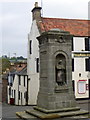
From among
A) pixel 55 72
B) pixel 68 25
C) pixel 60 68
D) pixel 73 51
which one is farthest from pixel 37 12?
pixel 55 72

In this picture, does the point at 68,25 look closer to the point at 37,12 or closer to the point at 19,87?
the point at 37,12

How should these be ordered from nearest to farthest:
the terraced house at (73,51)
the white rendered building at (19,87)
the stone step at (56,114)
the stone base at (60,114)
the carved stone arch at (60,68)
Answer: the stone step at (56,114)
the stone base at (60,114)
the carved stone arch at (60,68)
the terraced house at (73,51)
the white rendered building at (19,87)

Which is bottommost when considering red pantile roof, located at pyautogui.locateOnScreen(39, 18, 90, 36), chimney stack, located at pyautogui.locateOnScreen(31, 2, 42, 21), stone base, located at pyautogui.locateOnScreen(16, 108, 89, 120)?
stone base, located at pyautogui.locateOnScreen(16, 108, 89, 120)

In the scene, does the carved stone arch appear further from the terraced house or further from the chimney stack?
the chimney stack

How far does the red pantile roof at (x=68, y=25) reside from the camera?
2492 cm

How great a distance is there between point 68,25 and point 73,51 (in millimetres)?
3712

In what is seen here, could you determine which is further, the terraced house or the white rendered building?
the white rendered building

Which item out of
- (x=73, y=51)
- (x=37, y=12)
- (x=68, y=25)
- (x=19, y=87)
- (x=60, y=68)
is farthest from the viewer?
(x=19, y=87)

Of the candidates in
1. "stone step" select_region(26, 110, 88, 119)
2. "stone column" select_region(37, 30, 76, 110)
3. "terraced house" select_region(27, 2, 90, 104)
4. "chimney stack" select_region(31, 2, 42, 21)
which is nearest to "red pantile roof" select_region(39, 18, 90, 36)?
"terraced house" select_region(27, 2, 90, 104)

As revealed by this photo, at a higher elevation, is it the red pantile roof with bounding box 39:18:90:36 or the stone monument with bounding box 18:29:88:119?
the red pantile roof with bounding box 39:18:90:36

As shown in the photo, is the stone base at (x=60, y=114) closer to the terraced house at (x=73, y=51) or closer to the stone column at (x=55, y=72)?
the stone column at (x=55, y=72)

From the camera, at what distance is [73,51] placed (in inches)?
959

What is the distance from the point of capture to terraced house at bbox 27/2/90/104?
80.1ft

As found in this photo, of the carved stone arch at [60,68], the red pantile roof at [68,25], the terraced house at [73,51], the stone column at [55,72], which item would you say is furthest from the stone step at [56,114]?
the red pantile roof at [68,25]
